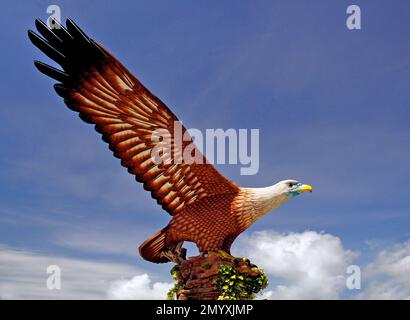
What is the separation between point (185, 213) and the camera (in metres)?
6.80

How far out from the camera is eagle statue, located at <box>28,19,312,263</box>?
19.0 feet

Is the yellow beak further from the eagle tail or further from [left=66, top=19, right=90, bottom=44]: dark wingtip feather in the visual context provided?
[left=66, top=19, right=90, bottom=44]: dark wingtip feather

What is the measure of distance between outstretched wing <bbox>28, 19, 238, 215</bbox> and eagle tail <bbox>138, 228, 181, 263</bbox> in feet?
1.68

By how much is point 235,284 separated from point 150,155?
2476mm

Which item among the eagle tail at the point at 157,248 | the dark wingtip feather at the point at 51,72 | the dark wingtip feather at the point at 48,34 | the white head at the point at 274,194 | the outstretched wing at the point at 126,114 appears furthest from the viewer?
the eagle tail at the point at 157,248

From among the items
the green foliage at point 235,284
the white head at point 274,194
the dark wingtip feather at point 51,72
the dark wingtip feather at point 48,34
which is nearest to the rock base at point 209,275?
the green foliage at point 235,284

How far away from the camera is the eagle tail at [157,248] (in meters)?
6.96

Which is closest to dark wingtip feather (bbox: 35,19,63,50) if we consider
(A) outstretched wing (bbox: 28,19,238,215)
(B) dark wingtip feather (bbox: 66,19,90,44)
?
(A) outstretched wing (bbox: 28,19,238,215)

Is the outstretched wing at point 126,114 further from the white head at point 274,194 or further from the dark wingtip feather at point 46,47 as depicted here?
the white head at point 274,194

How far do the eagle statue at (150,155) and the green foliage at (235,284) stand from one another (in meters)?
0.37
